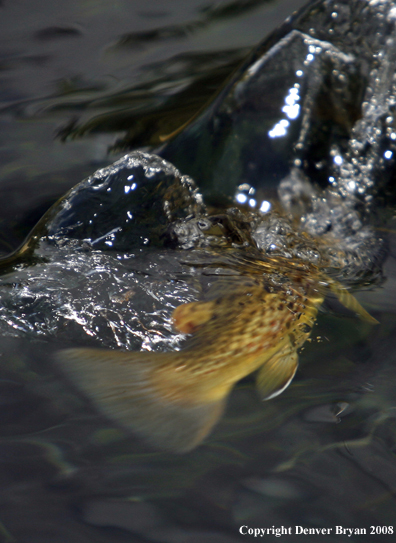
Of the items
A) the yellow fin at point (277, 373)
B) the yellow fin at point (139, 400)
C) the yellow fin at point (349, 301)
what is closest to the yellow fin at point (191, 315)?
the yellow fin at point (139, 400)

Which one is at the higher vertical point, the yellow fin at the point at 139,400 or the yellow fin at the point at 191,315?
the yellow fin at the point at 191,315

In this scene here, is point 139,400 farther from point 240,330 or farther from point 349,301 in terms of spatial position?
point 349,301

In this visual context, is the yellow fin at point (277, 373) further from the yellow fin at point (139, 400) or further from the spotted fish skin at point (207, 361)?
the yellow fin at point (139, 400)

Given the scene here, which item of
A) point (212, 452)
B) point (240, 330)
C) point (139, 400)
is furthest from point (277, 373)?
point (139, 400)

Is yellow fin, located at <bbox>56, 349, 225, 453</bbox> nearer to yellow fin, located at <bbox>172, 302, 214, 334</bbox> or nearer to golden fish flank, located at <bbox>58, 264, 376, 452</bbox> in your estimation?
golden fish flank, located at <bbox>58, 264, 376, 452</bbox>

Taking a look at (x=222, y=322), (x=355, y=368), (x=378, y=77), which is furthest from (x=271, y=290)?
(x=378, y=77)

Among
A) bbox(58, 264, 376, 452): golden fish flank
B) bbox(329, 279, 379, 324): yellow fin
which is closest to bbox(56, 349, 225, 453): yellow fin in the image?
bbox(58, 264, 376, 452): golden fish flank
